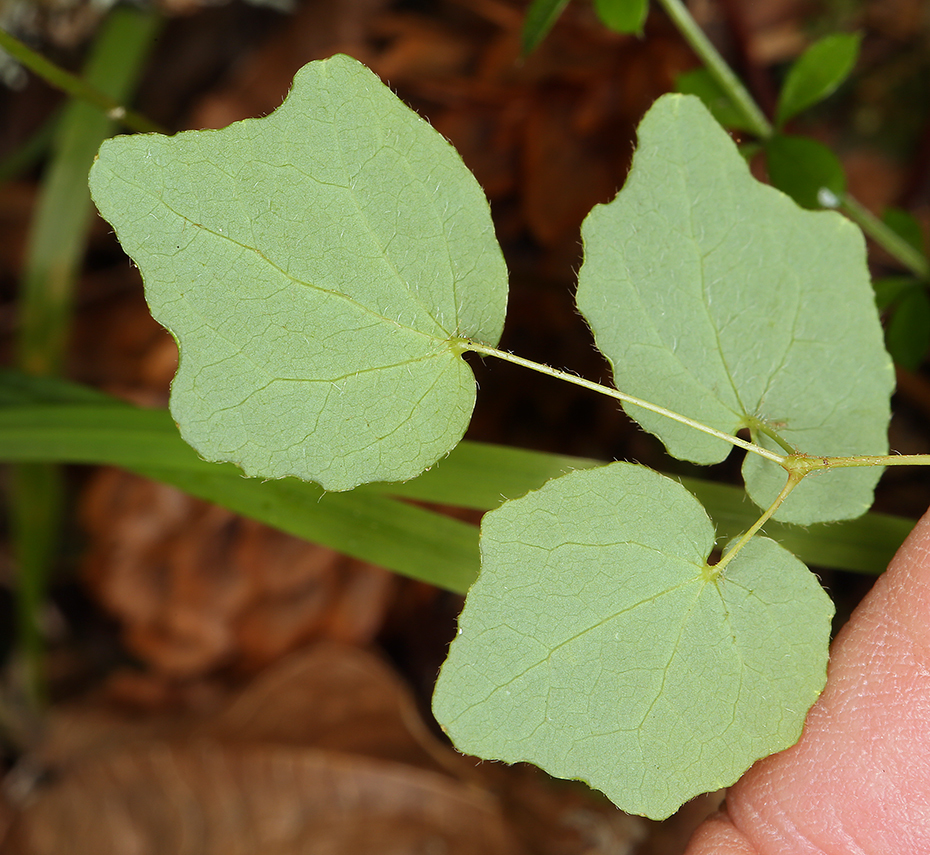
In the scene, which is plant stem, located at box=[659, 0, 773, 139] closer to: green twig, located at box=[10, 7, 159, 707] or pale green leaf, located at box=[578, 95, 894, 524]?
pale green leaf, located at box=[578, 95, 894, 524]

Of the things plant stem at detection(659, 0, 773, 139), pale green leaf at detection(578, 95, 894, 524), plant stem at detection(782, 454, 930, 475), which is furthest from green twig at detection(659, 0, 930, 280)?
plant stem at detection(782, 454, 930, 475)

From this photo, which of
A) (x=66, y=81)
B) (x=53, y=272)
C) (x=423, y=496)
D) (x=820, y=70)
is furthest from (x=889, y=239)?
(x=53, y=272)

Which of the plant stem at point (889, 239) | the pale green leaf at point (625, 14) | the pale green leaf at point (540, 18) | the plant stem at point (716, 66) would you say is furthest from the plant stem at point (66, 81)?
the plant stem at point (889, 239)

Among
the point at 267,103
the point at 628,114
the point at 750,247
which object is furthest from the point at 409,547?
the point at 267,103

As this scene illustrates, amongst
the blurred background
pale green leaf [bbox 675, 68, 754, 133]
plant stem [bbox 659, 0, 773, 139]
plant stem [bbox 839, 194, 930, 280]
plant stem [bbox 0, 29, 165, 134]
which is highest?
plant stem [bbox 659, 0, 773, 139]

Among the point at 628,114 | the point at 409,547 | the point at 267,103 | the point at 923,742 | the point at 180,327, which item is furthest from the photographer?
the point at 267,103

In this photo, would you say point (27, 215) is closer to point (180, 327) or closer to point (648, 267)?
point (180, 327)

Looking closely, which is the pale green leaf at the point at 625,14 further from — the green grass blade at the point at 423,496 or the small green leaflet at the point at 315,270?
the green grass blade at the point at 423,496

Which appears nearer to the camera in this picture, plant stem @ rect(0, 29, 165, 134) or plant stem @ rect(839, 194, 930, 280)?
plant stem @ rect(0, 29, 165, 134)

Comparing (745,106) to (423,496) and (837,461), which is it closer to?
(837,461)
